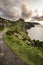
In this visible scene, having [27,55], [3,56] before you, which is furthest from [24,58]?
[3,56]

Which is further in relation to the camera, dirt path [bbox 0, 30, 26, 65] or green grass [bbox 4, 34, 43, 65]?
green grass [bbox 4, 34, 43, 65]

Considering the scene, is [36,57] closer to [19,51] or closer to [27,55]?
[27,55]

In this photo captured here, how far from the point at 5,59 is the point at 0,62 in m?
0.59

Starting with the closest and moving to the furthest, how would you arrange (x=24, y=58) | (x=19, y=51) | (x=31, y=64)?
(x=31, y=64) < (x=24, y=58) < (x=19, y=51)

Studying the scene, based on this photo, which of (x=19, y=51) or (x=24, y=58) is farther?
(x=19, y=51)

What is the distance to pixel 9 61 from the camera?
16172 millimetres

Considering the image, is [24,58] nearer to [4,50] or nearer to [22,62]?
[22,62]

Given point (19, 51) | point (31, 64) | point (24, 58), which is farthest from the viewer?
point (19, 51)

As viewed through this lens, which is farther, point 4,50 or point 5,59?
point 4,50

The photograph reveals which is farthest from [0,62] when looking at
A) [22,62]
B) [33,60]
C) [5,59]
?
[33,60]

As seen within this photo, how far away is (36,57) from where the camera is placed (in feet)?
56.6

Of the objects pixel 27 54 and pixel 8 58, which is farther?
pixel 27 54

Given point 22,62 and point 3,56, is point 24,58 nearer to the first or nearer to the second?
point 22,62

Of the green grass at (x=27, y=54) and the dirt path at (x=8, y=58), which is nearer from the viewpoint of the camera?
the dirt path at (x=8, y=58)
